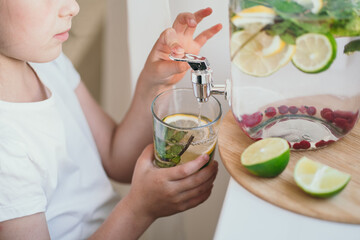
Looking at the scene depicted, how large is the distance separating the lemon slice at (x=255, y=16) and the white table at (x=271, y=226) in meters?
0.24

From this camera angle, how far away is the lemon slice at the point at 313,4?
0.52m

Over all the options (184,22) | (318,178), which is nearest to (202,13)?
(184,22)

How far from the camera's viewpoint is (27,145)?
79cm

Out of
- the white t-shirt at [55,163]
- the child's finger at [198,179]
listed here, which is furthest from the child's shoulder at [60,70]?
the child's finger at [198,179]

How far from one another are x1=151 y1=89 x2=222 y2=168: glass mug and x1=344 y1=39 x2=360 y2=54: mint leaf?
0.21 m

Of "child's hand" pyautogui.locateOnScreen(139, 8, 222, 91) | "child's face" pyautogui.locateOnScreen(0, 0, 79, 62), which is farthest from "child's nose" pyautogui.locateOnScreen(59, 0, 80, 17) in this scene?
"child's hand" pyautogui.locateOnScreen(139, 8, 222, 91)

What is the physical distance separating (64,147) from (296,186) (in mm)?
535

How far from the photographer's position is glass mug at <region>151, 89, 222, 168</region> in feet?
2.11

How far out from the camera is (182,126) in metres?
0.70

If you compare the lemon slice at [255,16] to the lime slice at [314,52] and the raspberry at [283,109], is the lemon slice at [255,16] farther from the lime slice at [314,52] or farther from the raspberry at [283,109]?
the raspberry at [283,109]

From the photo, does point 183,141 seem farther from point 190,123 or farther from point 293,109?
point 293,109

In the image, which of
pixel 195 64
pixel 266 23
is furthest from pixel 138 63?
pixel 266 23

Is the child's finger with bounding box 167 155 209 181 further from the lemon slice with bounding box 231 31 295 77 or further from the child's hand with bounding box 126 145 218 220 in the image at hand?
the lemon slice with bounding box 231 31 295 77

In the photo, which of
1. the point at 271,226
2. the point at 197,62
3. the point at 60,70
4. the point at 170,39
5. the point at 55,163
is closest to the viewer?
the point at 271,226
